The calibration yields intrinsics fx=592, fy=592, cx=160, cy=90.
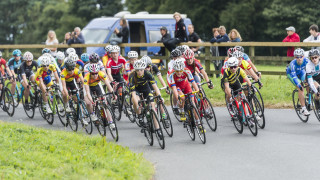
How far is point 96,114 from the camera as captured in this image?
13.0 m

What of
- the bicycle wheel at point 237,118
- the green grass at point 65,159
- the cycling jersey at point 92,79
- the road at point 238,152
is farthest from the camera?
the cycling jersey at point 92,79

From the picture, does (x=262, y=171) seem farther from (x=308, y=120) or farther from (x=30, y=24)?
(x=30, y=24)

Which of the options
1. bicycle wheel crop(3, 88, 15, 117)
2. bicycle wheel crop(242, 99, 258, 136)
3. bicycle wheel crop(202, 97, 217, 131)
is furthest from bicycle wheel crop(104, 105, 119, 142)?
bicycle wheel crop(3, 88, 15, 117)

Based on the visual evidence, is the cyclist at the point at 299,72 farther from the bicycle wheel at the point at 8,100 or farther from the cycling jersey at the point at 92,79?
the bicycle wheel at the point at 8,100

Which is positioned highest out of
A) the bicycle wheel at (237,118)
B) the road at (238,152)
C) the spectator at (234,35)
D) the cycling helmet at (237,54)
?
the spectator at (234,35)

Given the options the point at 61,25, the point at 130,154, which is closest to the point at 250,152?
the point at 130,154

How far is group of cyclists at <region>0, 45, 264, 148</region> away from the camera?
1218 cm

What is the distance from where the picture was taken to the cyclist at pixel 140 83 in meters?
12.1

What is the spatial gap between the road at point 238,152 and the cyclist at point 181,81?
91 cm

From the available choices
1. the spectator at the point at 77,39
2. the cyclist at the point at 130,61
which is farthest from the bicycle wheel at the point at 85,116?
the spectator at the point at 77,39

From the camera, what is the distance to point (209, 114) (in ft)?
43.0

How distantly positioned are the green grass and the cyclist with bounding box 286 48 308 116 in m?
5.00

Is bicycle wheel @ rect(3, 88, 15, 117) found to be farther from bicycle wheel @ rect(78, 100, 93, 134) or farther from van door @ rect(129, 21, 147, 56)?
van door @ rect(129, 21, 147, 56)

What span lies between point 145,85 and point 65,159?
3.60 metres
